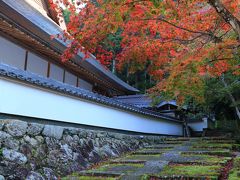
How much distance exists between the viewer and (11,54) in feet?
29.1

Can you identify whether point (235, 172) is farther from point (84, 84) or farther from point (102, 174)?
point (84, 84)

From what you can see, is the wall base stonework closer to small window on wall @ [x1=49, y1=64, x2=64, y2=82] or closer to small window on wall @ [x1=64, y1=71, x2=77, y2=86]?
small window on wall @ [x1=49, y1=64, x2=64, y2=82]


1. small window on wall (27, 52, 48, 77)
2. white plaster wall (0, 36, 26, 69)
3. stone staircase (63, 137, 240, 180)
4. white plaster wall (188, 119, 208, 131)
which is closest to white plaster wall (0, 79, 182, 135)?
stone staircase (63, 137, 240, 180)

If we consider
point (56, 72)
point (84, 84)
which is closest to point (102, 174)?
point (56, 72)

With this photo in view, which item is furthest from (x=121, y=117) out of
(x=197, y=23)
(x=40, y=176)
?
(x=40, y=176)

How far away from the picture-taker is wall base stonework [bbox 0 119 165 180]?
19.5ft

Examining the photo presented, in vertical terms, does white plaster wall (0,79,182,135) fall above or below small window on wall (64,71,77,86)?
below

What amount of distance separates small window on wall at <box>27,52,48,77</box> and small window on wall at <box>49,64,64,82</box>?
379 millimetres

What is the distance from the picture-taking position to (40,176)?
20.5ft

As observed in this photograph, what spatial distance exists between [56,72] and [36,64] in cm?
122

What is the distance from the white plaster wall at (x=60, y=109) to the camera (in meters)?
6.59

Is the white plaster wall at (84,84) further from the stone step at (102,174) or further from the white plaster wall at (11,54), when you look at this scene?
the stone step at (102,174)

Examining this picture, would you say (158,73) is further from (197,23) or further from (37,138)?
(37,138)

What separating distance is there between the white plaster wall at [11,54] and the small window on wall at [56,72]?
5.32 feet
